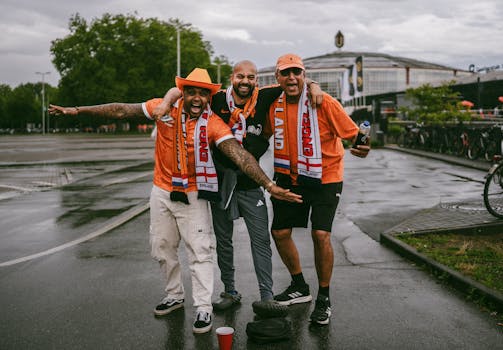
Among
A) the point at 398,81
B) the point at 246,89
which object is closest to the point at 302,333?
the point at 246,89

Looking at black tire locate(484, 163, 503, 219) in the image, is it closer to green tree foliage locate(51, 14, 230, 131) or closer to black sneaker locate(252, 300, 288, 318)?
black sneaker locate(252, 300, 288, 318)

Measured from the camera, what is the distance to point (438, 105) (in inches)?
1110

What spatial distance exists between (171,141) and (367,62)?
371ft

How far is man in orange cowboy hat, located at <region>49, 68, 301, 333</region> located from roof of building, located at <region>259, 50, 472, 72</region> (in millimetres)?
107930

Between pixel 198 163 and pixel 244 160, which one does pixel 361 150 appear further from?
pixel 198 163

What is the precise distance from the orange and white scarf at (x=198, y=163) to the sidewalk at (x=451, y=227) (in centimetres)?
230

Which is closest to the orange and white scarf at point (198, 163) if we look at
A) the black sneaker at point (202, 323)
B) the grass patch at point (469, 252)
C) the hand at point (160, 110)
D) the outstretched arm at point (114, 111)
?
the hand at point (160, 110)

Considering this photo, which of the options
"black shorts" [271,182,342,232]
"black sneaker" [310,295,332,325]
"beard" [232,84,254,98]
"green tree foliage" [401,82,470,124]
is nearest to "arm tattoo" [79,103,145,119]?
"beard" [232,84,254,98]

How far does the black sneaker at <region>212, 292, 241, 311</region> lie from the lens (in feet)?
14.8

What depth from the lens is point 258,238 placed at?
4.42m

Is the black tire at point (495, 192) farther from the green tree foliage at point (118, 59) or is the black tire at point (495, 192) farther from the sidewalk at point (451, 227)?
the green tree foliage at point (118, 59)

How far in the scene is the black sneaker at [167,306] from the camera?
4.38m

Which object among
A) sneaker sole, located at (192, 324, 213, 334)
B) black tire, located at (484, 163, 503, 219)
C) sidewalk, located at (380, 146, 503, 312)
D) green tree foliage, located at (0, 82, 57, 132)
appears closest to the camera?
sneaker sole, located at (192, 324, 213, 334)

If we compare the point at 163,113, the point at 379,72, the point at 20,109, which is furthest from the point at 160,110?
the point at 20,109
